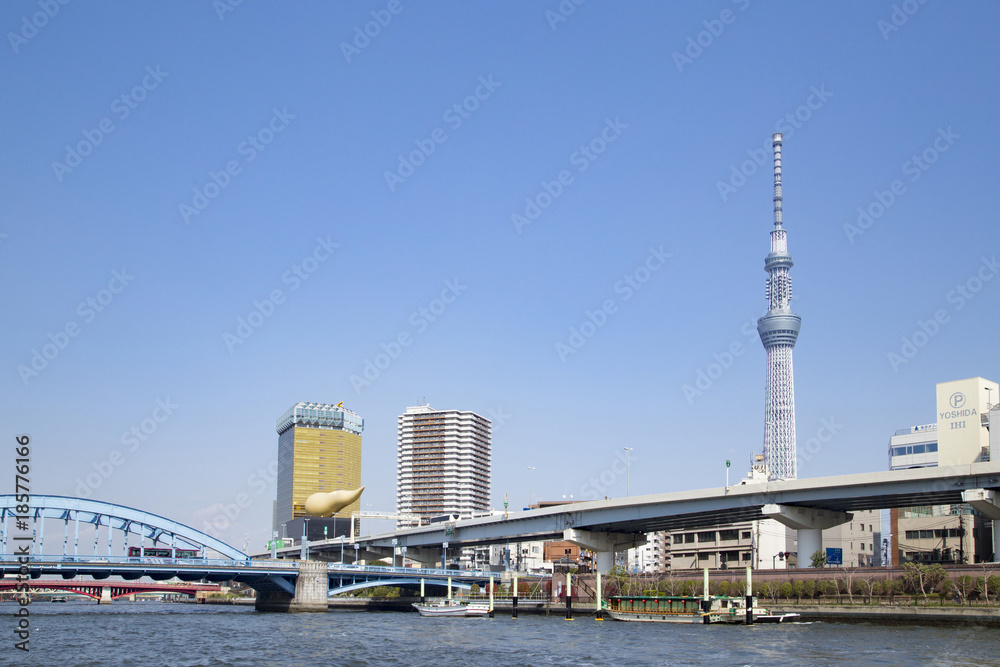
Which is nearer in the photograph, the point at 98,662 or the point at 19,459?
the point at 19,459

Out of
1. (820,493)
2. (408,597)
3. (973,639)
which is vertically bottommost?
(408,597)

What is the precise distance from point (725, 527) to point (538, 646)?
81527 millimetres

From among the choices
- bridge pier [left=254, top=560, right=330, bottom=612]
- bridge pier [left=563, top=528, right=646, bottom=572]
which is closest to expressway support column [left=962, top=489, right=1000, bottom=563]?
bridge pier [left=563, top=528, right=646, bottom=572]

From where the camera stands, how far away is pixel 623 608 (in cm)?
9225

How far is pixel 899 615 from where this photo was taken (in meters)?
79.9

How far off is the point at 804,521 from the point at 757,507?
15.2 ft

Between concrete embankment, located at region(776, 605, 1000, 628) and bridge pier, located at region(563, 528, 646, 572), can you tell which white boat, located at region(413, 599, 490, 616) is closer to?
bridge pier, located at region(563, 528, 646, 572)

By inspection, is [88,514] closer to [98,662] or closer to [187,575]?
[187,575]

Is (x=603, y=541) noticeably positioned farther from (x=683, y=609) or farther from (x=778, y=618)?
(x=778, y=618)

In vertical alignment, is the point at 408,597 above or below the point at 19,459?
below

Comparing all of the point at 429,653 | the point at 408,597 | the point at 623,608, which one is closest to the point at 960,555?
the point at 623,608

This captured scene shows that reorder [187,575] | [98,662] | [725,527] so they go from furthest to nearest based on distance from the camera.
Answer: [725,527] < [187,575] < [98,662]

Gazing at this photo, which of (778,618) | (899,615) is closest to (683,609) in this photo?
(778,618)

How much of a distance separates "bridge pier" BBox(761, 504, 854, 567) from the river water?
16566 millimetres
